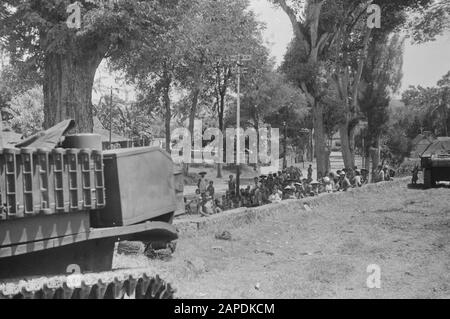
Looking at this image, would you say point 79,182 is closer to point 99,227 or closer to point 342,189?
point 99,227

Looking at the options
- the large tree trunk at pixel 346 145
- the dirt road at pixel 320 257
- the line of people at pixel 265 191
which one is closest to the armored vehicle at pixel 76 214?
the dirt road at pixel 320 257

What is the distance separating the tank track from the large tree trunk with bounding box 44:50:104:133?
9.80 metres

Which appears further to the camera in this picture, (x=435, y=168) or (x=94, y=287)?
(x=435, y=168)

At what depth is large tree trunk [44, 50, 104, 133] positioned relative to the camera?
47.3ft

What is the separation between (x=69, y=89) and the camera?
14430 millimetres

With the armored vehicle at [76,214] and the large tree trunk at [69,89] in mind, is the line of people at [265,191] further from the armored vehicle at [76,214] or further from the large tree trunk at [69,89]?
the armored vehicle at [76,214]

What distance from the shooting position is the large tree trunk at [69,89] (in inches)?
568

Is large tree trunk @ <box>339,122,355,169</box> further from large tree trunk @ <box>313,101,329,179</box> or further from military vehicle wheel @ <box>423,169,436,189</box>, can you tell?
military vehicle wheel @ <box>423,169,436,189</box>

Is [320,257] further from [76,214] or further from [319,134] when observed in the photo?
[319,134]

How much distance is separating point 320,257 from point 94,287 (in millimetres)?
6065

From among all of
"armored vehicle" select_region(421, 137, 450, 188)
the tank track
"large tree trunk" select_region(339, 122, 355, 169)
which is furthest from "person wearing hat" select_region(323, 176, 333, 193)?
the tank track


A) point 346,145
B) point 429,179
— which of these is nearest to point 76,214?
point 429,179

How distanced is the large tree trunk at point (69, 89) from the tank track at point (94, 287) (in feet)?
32.2
